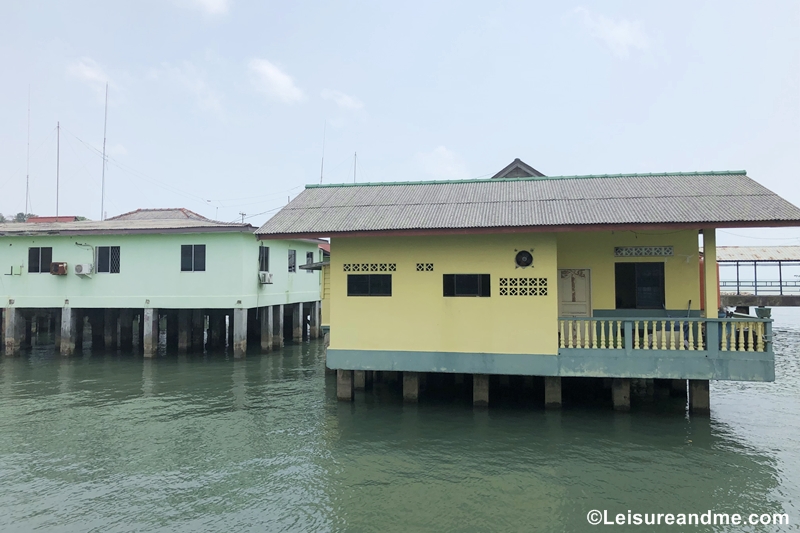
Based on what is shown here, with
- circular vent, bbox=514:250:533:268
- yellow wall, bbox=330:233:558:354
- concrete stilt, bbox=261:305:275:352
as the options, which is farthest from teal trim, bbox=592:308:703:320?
concrete stilt, bbox=261:305:275:352

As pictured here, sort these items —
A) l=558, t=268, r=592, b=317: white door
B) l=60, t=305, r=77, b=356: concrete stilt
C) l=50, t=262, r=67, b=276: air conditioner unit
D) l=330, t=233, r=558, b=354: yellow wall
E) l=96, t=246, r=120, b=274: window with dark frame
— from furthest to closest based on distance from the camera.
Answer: l=60, t=305, r=77, b=356: concrete stilt < l=96, t=246, r=120, b=274: window with dark frame < l=50, t=262, r=67, b=276: air conditioner unit < l=558, t=268, r=592, b=317: white door < l=330, t=233, r=558, b=354: yellow wall

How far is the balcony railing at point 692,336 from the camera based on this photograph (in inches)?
428

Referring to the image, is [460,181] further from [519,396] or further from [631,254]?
[519,396]

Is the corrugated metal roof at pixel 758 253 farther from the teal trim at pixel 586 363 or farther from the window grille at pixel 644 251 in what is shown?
the teal trim at pixel 586 363

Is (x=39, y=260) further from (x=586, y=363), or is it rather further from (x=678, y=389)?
(x=678, y=389)

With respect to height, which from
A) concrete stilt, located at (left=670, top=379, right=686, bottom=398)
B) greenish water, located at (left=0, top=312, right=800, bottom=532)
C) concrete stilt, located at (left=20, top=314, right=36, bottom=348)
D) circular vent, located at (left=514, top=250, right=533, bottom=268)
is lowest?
greenish water, located at (left=0, top=312, right=800, bottom=532)

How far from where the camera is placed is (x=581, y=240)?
535 inches

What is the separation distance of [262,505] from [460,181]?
10155mm

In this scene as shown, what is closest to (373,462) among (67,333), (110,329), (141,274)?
(141,274)

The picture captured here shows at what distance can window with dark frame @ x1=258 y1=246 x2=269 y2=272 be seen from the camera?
23.2 meters

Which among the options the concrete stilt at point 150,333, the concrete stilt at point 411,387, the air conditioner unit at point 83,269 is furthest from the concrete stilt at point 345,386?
the air conditioner unit at point 83,269

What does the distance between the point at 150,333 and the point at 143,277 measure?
243 centimetres

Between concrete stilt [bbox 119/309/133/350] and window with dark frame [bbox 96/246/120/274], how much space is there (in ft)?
11.2

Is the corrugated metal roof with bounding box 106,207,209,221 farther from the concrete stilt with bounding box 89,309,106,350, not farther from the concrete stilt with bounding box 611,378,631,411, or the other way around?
the concrete stilt with bounding box 611,378,631,411
